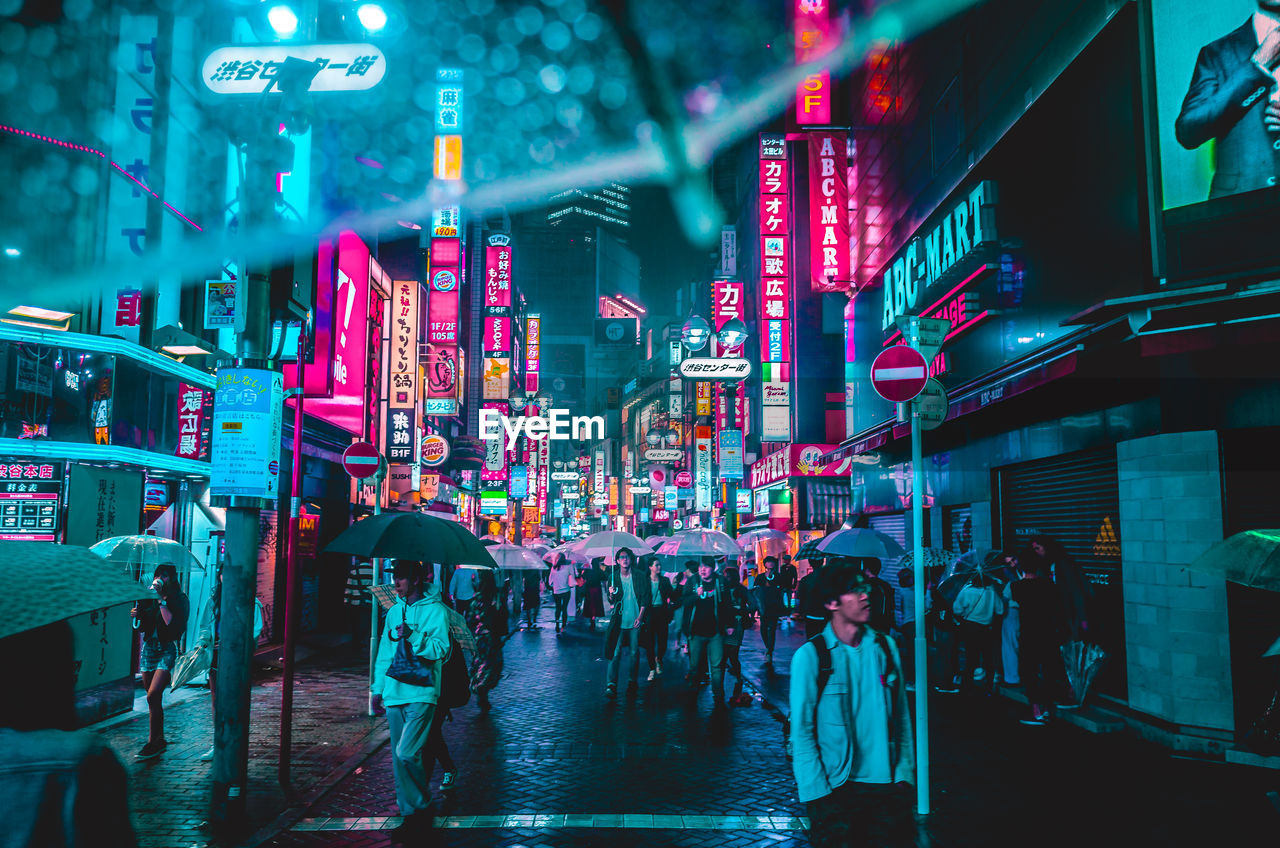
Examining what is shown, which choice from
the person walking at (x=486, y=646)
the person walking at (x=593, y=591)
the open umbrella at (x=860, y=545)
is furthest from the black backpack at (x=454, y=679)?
the person walking at (x=593, y=591)

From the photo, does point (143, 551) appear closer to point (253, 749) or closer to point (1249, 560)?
point (253, 749)

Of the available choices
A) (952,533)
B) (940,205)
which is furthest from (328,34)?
(952,533)

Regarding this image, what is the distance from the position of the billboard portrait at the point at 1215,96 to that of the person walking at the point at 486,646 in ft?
30.3

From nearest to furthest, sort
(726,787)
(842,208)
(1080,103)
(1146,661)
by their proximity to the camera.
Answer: (726,787)
(1146,661)
(1080,103)
(842,208)

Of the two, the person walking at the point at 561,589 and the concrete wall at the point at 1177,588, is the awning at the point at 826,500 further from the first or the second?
the concrete wall at the point at 1177,588

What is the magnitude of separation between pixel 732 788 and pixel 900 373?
12.5 feet

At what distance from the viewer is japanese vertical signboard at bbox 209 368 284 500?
682cm

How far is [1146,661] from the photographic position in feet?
30.7

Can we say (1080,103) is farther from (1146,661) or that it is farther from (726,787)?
(726,787)

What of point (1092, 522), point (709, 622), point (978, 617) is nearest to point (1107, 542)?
point (1092, 522)

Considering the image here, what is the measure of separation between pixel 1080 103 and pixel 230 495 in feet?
34.8

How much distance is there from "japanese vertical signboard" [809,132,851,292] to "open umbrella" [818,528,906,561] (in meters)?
12.3

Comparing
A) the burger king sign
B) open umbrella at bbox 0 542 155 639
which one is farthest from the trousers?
the burger king sign

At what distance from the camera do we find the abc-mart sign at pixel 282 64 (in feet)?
25.5
